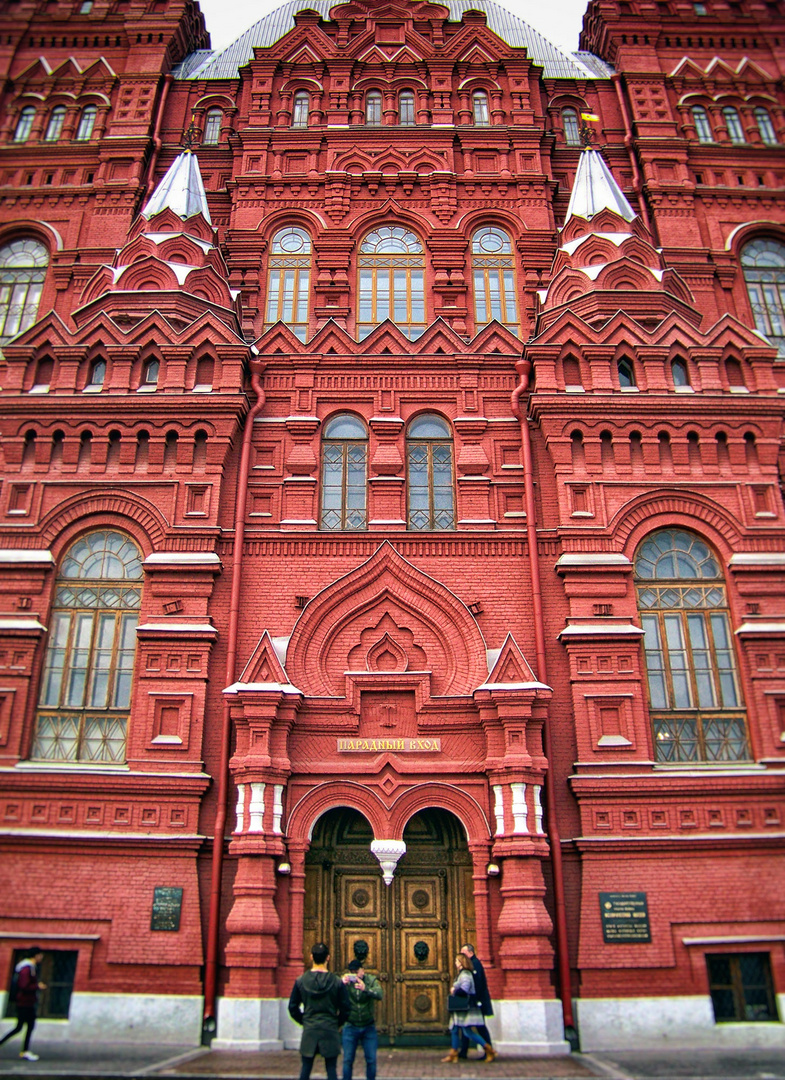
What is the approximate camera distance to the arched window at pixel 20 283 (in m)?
19.2

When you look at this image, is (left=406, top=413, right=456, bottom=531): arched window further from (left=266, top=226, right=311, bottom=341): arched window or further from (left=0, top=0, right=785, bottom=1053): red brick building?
(left=266, top=226, right=311, bottom=341): arched window

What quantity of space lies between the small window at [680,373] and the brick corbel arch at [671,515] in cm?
232

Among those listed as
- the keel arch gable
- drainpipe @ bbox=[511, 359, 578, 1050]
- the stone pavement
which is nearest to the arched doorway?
the stone pavement

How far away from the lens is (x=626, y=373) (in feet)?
54.4

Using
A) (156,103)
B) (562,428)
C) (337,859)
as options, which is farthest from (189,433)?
(156,103)

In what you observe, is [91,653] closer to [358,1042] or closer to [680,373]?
[358,1042]

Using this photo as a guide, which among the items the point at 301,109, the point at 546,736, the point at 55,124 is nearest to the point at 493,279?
the point at 301,109

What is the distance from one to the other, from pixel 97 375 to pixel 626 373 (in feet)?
A: 32.7

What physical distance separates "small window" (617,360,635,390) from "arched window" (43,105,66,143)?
14593 mm

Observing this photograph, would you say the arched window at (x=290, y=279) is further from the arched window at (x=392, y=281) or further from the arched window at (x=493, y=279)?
the arched window at (x=493, y=279)

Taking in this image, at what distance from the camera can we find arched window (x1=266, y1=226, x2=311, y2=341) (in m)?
18.8

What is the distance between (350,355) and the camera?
1675cm

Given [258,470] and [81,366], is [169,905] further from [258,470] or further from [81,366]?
[81,366]

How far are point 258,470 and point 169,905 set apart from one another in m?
7.37
